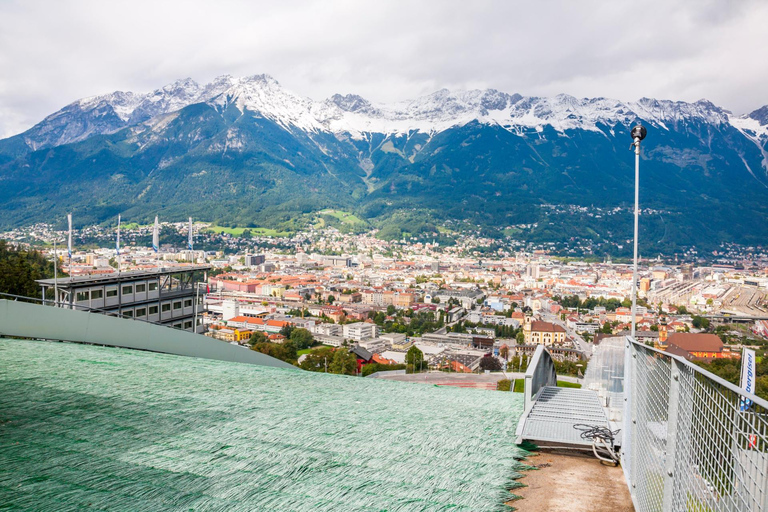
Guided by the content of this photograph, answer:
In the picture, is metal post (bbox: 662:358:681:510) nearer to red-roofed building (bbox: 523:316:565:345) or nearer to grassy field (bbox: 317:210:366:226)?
red-roofed building (bbox: 523:316:565:345)

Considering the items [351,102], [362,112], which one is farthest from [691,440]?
[351,102]

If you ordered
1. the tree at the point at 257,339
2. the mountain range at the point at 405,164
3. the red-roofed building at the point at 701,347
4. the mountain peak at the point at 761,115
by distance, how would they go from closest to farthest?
1. the red-roofed building at the point at 701,347
2. the tree at the point at 257,339
3. the mountain range at the point at 405,164
4. the mountain peak at the point at 761,115

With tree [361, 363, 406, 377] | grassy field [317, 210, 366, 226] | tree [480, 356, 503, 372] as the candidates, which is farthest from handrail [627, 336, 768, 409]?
grassy field [317, 210, 366, 226]

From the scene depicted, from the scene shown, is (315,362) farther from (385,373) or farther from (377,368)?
(385,373)

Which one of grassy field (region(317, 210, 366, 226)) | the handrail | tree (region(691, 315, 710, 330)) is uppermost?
grassy field (region(317, 210, 366, 226))

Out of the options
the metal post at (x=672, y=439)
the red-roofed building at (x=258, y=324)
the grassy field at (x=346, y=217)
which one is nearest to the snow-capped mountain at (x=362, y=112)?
the grassy field at (x=346, y=217)

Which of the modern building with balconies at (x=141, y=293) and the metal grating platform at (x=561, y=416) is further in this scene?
the modern building with balconies at (x=141, y=293)

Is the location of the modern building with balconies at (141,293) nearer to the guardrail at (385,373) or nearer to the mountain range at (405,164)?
the guardrail at (385,373)
